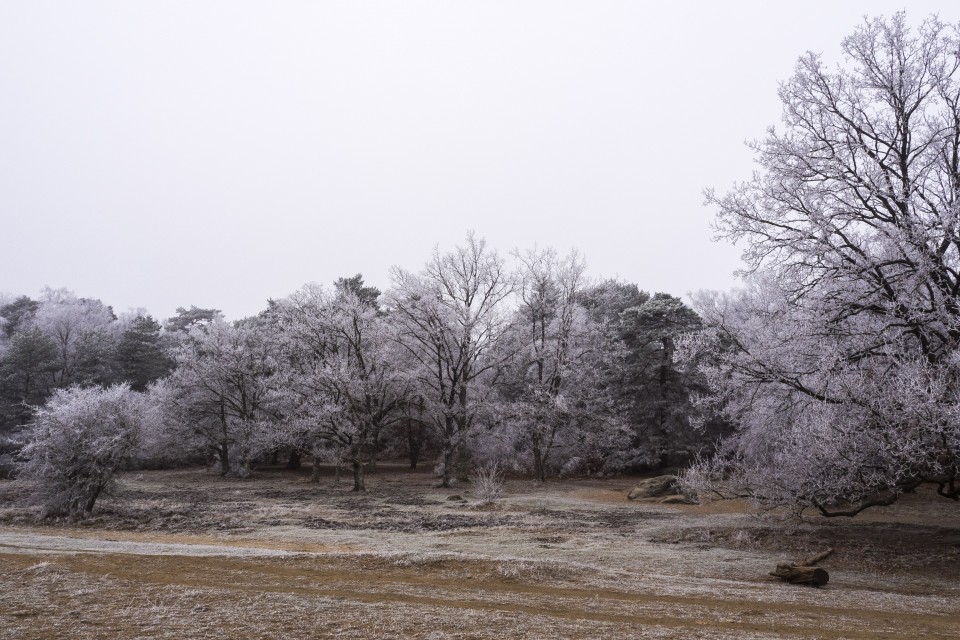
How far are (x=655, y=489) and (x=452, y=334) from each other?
13.9 meters

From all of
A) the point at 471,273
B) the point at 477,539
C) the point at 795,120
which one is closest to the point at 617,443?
the point at 471,273

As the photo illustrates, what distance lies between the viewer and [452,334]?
115ft

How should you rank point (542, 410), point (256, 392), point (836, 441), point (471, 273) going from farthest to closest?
point (256, 392) < point (471, 273) < point (542, 410) < point (836, 441)

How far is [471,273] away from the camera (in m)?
36.8

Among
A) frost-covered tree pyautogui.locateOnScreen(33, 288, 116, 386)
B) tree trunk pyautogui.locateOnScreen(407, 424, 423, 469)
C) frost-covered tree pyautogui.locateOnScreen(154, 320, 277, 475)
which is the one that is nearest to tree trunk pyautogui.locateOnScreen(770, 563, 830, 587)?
frost-covered tree pyautogui.locateOnScreen(154, 320, 277, 475)

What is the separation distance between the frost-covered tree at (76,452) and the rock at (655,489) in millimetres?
20663

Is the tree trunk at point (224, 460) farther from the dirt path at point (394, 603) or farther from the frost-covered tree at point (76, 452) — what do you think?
the dirt path at point (394, 603)

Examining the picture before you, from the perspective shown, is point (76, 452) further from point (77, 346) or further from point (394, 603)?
point (77, 346)

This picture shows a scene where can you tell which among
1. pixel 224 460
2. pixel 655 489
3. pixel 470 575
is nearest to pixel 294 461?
pixel 224 460

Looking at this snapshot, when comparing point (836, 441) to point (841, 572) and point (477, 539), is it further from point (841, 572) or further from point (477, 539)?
point (477, 539)

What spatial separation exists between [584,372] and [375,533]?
24.1 metres

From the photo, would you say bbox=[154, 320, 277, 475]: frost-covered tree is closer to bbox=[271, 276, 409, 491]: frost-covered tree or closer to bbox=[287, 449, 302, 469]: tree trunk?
bbox=[271, 276, 409, 491]: frost-covered tree

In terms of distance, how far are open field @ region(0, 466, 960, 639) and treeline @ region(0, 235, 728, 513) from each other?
1302cm

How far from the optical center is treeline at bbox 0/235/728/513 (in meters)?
33.9
